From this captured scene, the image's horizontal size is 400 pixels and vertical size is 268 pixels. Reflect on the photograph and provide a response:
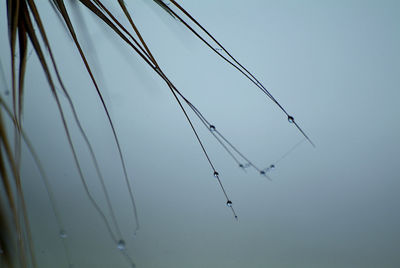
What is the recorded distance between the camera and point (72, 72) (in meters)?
0.69

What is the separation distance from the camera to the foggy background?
63 cm

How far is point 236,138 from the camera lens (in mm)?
689

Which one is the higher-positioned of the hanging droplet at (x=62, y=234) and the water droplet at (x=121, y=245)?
the hanging droplet at (x=62, y=234)

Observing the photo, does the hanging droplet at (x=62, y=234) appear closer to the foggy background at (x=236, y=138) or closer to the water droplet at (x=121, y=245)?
the foggy background at (x=236, y=138)

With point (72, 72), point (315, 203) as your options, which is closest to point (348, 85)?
point (315, 203)

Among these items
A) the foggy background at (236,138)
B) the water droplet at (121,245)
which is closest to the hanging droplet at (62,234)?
the foggy background at (236,138)

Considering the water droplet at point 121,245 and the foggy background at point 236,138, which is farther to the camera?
the water droplet at point 121,245

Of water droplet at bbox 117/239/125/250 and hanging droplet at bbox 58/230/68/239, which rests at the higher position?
hanging droplet at bbox 58/230/68/239

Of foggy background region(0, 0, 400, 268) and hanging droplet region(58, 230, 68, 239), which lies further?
hanging droplet region(58, 230, 68, 239)

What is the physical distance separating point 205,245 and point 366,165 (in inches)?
16.0

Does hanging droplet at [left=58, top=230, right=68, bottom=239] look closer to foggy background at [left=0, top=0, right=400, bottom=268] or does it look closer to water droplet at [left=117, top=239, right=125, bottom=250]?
foggy background at [left=0, top=0, right=400, bottom=268]

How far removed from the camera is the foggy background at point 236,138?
625mm

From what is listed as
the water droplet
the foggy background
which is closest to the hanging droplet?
the foggy background

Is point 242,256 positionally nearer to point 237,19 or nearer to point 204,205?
point 204,205
